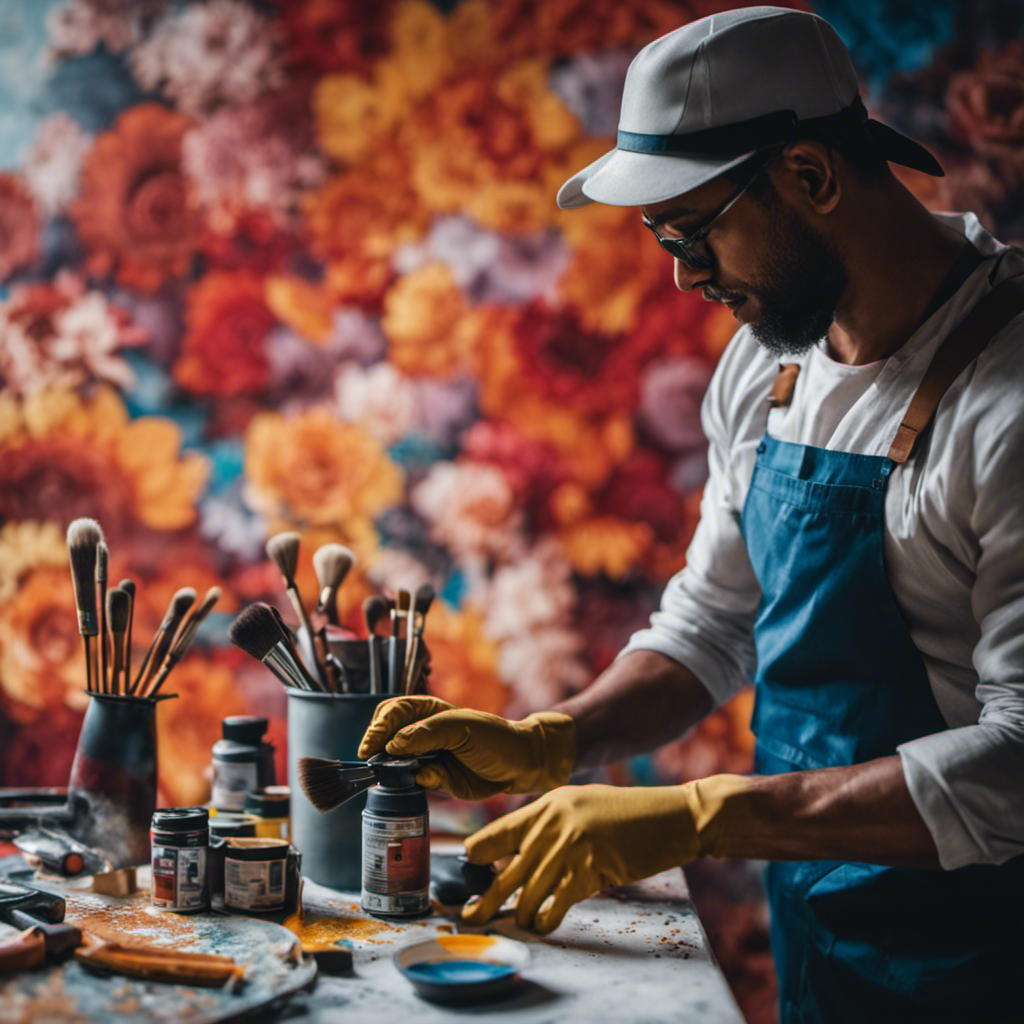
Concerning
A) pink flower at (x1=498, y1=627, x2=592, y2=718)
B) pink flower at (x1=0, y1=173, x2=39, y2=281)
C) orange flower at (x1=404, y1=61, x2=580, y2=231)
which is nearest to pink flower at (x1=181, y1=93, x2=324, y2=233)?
orange flower at (x1=404, y1=61, x2=580, y2=231)

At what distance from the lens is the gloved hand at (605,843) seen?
1.01 meters

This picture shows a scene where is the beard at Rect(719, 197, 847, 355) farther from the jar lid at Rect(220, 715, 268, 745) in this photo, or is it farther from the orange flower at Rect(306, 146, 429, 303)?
the orange flower at Rect(306, 146, 429, 303)

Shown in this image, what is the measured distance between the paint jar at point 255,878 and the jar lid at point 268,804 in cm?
24

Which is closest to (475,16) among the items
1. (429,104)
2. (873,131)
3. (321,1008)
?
(429,104)

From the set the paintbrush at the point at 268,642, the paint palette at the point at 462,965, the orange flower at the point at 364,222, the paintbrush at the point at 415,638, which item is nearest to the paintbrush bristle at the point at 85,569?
the paintbrush at the point at 268,642

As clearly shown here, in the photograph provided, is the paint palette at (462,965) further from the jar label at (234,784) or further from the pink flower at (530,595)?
the pink flower at (530,595)

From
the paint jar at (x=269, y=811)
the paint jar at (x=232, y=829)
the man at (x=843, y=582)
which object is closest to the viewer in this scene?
the man at (x=843, y=582)

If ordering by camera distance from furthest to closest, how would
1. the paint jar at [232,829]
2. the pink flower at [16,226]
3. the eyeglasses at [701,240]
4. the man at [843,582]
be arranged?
the pink flower at [16,226] → the paint jar at [232,829] → the eyeglasses at [701,240] → the man at [843,582]

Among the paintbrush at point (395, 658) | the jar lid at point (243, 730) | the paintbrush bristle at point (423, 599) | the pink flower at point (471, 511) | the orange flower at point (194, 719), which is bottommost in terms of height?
the orange flower at point (194, 719)

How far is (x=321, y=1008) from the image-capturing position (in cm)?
89

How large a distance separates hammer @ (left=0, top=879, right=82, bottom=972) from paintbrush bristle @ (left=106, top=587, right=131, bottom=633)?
12.2 inches

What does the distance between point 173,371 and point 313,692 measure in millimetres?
1136

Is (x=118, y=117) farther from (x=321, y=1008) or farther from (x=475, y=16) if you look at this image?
(x=321, y=1008)

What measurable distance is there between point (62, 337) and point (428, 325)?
0.80 metres
